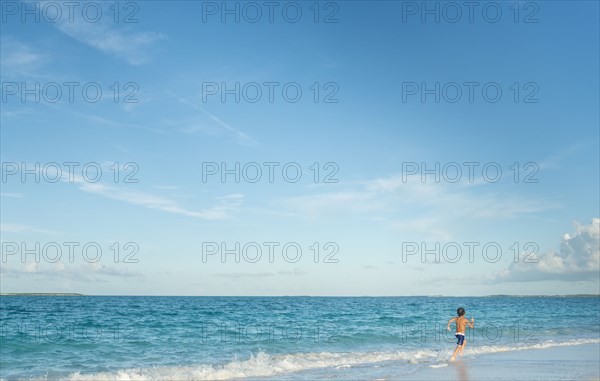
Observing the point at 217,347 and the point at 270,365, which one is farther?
the point at 217,347

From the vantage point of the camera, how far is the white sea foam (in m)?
17.6

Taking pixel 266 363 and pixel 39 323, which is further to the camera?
pixel 39 323

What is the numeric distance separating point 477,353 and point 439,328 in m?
16.1

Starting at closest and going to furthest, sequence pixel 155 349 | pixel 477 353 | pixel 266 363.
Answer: pixel 266 363
pixel 477 353
pixel 155 349

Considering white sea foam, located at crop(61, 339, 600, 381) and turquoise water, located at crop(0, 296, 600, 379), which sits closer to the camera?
white sea foam, located at crop(61, 339, 600, 381)

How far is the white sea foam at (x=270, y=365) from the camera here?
17562mm

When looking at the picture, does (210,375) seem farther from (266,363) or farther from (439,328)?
(439,328)

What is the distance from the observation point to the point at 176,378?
1722cm

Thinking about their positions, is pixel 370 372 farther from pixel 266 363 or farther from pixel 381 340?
pixel 381 340

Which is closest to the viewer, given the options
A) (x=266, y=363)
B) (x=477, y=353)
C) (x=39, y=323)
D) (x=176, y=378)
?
(x=176, y=378)

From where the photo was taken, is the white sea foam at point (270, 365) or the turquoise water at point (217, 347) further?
the turquoise water at point (217, 347)

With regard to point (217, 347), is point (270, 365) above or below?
above

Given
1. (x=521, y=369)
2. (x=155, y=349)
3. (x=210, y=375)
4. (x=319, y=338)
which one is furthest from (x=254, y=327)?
(x=521, y=369)

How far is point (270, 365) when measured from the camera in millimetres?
19734
